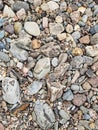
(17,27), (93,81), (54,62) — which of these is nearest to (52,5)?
(17,27)

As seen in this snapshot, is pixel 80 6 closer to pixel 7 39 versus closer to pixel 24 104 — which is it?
pixel 7 39

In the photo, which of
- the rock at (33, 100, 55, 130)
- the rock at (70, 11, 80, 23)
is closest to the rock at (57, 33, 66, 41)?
the rock at (70, 11, 80, 23)

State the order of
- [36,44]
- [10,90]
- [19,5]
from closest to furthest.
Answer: [10,90]
[36,44]
[19,5]

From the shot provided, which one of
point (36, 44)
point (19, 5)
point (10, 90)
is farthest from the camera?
point (19, 5)

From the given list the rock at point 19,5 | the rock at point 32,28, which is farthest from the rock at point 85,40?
the rock at point 19,5

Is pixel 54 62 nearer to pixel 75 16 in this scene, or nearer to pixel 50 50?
pixel 50 50

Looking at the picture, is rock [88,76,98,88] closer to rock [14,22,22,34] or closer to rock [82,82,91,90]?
rock [82,82,91,90]

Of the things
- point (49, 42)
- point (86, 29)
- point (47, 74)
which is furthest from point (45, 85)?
point (86, 29)
